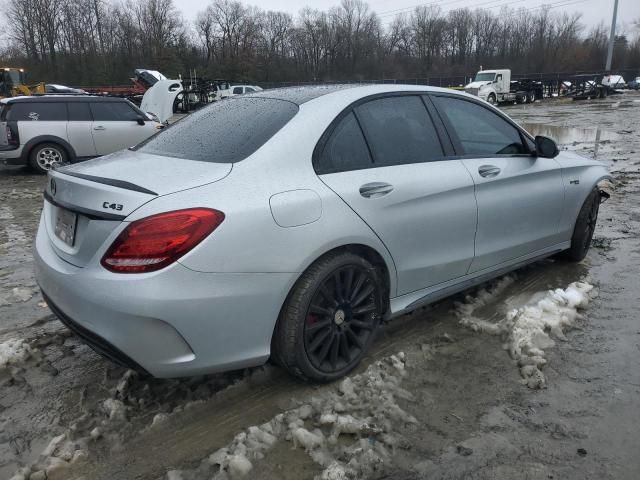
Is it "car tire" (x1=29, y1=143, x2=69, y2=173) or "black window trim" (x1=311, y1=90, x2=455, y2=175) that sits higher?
"black window trim" (x1=311, y1=90, x2=455, y2=175)

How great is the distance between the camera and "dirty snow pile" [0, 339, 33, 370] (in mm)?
3215

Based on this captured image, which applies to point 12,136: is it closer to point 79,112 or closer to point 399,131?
point 79,112

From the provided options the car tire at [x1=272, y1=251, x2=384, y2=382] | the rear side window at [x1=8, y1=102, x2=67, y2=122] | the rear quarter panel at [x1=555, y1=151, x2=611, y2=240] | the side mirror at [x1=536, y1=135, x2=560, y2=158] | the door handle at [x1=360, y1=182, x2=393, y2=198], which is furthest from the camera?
the rear side window at [x1=8, y1=102, x2=67, y2=122]

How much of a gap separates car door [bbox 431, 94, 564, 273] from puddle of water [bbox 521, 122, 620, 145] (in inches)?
415

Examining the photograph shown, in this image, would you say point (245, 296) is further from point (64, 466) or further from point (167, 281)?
point (64, 466)

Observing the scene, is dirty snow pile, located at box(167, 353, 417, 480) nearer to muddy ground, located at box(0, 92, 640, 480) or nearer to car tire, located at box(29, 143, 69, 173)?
muddy ground, located at box(0, 92, 640, 480)

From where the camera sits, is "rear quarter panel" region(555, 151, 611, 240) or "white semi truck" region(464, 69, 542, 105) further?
"white semi truck" region(464, 69, 542, 105)

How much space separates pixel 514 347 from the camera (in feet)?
10.9

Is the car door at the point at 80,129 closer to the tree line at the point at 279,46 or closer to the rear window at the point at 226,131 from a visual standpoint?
the rear window at the point at 226,131

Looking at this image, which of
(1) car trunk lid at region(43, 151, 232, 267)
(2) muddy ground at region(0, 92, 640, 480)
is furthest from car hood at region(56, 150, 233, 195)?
(2) muddy ground at region(0, 92, 640, 480)

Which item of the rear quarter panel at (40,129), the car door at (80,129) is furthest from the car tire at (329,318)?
→ the rear quarter panel at (40,129)

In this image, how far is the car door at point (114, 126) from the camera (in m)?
10.7

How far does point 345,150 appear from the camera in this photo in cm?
295

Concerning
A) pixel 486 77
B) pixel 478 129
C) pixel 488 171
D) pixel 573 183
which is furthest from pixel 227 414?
pixel 486 77
